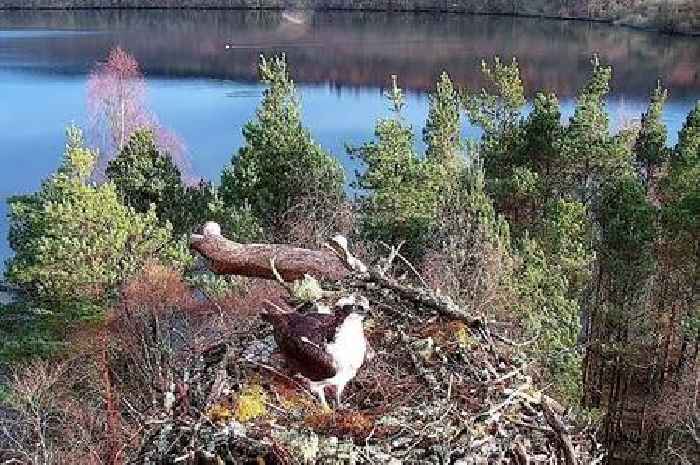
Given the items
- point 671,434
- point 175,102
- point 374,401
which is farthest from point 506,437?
point 175,102

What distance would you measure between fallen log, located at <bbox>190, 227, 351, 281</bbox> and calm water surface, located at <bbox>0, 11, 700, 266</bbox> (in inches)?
718

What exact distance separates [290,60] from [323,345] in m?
42.7

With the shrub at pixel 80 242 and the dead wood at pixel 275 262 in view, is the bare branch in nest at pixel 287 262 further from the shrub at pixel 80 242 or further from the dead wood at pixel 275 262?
the shrub at pixel 80 242

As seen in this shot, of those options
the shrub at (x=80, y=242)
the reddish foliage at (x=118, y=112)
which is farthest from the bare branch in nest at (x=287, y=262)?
the reddish foliage at (x=118, y=112)

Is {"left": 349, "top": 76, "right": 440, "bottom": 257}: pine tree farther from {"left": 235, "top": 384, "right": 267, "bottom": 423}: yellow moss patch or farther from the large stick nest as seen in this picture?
{"left": 235, "top": 384, "right": 267, "bottom": 423}: yellow moss patch

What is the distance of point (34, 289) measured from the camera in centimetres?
1555

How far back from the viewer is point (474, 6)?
69.6m

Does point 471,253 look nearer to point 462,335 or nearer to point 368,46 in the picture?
point 462,335

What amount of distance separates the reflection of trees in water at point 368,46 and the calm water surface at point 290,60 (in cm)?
11

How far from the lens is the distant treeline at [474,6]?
6034 cm

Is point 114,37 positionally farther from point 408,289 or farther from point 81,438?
point 408,289

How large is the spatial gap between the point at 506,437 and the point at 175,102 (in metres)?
33.6

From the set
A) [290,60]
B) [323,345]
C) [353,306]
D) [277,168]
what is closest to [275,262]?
[353,306]

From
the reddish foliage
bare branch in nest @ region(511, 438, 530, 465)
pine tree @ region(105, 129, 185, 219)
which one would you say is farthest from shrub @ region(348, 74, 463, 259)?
the reddish foliage
